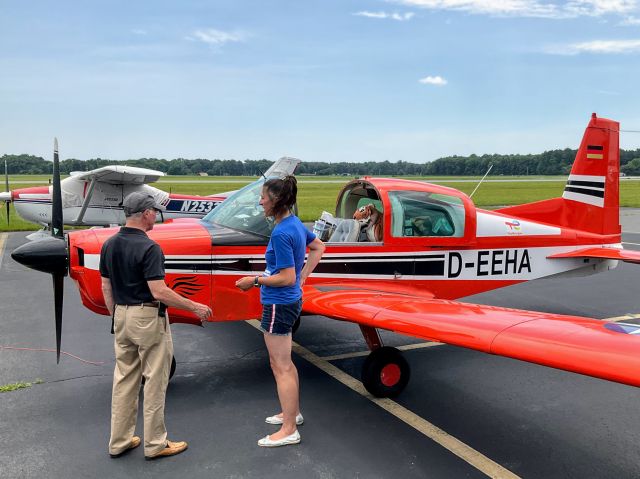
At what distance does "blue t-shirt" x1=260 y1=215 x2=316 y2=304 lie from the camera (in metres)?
3.32

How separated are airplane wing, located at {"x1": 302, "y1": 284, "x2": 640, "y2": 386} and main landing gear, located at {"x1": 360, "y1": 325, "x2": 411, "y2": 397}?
44cm

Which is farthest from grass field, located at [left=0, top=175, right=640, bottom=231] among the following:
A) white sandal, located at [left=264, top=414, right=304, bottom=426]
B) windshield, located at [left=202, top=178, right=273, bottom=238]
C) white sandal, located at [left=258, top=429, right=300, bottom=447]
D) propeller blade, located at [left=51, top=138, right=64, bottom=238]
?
white sandal, located at [left=258, top=429, right=300, bottom=447]

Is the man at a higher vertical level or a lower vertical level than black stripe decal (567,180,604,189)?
lower

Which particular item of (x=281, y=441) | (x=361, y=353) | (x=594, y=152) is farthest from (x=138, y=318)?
(x=594, y=152)

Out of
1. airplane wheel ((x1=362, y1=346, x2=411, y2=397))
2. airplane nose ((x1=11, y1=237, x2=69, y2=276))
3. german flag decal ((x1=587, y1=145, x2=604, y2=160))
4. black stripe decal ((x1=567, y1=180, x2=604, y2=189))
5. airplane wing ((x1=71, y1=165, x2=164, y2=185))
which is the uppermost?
german flag decal ((x1=587, y1=145, x2=604, y2=160))

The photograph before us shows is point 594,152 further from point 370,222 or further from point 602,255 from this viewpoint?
point 370,222

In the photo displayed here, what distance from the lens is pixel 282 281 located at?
130 inches

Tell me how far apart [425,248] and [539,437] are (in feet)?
7.13

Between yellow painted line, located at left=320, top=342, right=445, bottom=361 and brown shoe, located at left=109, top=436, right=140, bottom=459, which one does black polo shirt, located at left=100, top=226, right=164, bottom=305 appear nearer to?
brown shoe, located at left=109, top=436, right=140, bottom=459

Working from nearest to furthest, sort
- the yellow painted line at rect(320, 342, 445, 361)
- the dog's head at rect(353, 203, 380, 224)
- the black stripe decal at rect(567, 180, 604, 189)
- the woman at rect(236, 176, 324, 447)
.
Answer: the woman at rect(236, 176, 324, 447)
the dog's head at rect(353, 203, 380, 224)
the yellow painted line at rect(320, 342, 445, 361)
the black stripe decal at rect(567, 180, 604, 189)

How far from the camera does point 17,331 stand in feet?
21.0

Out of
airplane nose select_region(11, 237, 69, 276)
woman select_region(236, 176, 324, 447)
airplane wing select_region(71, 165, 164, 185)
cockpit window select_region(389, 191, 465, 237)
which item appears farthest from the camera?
airplane wing select_region(71, 165, 164, 185)

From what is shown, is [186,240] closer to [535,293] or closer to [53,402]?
[53,402]

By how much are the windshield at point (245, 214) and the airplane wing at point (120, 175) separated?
10.3 m
